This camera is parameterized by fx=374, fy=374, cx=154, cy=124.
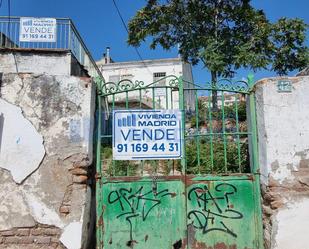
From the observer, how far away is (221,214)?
493 cm

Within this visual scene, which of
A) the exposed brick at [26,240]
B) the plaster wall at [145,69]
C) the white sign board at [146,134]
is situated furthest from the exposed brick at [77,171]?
the plaster wall at [145,69]

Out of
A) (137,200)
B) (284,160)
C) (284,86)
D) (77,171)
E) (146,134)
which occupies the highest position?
(284,86)

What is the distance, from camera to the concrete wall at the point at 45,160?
4.68m

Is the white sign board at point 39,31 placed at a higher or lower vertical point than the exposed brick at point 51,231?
higher

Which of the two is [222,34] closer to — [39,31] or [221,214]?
[39,31]

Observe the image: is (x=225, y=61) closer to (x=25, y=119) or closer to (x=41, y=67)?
(x=41, y=67)

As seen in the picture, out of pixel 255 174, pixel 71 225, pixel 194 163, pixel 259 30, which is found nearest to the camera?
pixel 71 225

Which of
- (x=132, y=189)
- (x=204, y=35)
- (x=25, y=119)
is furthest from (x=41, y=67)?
(x=132, y=189)

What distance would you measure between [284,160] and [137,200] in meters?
1.98

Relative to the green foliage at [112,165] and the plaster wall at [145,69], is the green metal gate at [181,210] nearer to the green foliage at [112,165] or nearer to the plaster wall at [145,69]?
the green foliage at [112,165]

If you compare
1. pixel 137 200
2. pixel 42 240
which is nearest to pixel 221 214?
pixel 137 200

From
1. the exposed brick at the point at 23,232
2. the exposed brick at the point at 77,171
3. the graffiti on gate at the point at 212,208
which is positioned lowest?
the exposed brick at the point at 23,232

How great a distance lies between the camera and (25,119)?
4.90m

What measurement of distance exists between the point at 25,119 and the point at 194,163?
244cm
